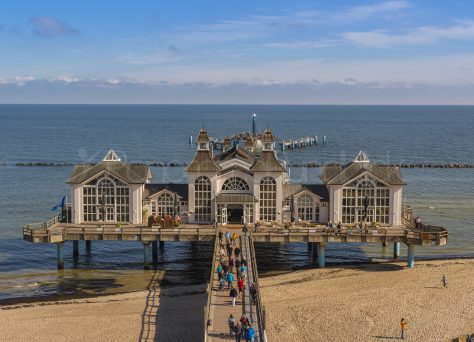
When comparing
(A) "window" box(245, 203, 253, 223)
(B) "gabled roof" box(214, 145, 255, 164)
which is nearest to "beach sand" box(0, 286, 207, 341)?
(A) "window" box(245, 203, 253, 223)

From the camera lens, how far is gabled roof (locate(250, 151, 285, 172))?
2201 inches

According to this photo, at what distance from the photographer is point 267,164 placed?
2212 inches

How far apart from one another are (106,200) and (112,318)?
53.5 ft

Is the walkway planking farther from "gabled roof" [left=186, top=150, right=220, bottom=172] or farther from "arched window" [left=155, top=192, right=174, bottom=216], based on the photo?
"arched window" [left=155, top=192, right=174, bottom=216]

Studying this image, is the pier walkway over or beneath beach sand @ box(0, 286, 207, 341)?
over

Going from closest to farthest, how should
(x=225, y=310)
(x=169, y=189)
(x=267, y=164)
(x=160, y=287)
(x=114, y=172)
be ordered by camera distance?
(x=225, y=310) → (x=160, y=287) → (x=114, y=172) → (x=267, y=164) → (x=169, y=189)

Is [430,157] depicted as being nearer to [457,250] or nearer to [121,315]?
[457,250]

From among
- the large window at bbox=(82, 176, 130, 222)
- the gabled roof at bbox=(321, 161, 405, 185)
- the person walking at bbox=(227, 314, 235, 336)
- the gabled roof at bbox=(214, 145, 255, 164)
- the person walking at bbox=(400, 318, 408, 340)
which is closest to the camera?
the person walking at bbox=(227, 314, 235, 336)

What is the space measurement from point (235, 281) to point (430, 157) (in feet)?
343

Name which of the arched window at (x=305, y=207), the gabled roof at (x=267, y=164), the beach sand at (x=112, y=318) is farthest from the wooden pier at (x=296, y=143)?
the beach sand at (x=112, y=318)

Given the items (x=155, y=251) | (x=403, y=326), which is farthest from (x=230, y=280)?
(x=155, y=251)

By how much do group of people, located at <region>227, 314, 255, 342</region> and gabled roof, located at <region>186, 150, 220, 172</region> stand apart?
78.3 feet

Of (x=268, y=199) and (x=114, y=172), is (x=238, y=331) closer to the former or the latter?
(x=268, y=199)

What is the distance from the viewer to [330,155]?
5669 inches
